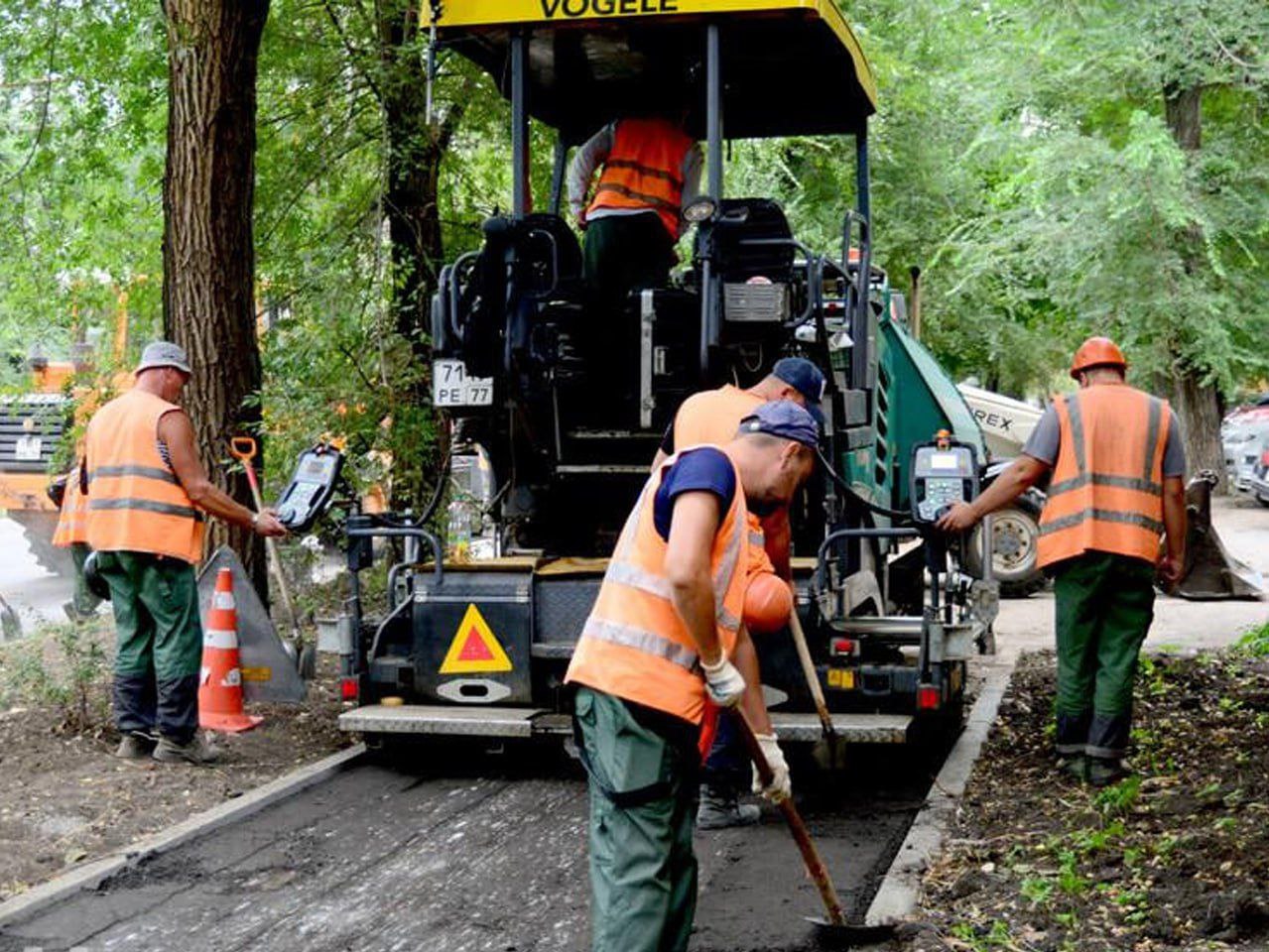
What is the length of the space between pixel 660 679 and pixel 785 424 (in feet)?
2.39

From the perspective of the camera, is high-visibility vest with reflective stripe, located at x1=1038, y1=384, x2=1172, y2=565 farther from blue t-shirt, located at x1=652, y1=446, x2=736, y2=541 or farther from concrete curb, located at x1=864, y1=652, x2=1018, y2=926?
blue t-shirt, located at x1=652, y1=446, x2=736, y2=541

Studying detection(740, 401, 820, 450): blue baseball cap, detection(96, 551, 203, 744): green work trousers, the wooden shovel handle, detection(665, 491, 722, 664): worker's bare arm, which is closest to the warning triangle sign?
detection(96, 551, 203, 744): green work trousers

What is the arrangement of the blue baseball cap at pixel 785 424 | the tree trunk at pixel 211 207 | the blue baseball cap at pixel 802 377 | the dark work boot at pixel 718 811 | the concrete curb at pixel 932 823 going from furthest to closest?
the tree trunk at pixel 211 207 < the dark work boot at pixel 718 811 < the blue baseball cap at pixel 802 377 < the concrete curb at pixel 932 823 < the blue baseball cap at pixel 785 424

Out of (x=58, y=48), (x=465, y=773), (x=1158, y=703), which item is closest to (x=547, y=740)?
(x=465, y=773)

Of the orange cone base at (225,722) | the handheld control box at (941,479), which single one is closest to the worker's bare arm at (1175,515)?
the handheld control box at (941,479)

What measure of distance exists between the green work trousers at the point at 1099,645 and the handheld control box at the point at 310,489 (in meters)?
3.34

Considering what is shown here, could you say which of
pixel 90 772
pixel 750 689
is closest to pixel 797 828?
pixel 750 689

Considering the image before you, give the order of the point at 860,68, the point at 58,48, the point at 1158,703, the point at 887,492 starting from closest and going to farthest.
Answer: the point at 860,68
the point at 1158,703
the point at 887,492
the point at 58,48

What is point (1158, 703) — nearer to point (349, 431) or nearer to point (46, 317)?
point (349, 431)

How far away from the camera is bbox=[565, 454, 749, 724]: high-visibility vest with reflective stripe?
164 inches

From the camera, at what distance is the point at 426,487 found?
1042cm

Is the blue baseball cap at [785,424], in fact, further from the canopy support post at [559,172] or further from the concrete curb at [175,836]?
the canopy support post at [559,172]

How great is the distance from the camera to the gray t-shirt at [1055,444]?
24.7ft

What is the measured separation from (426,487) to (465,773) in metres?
2.89
